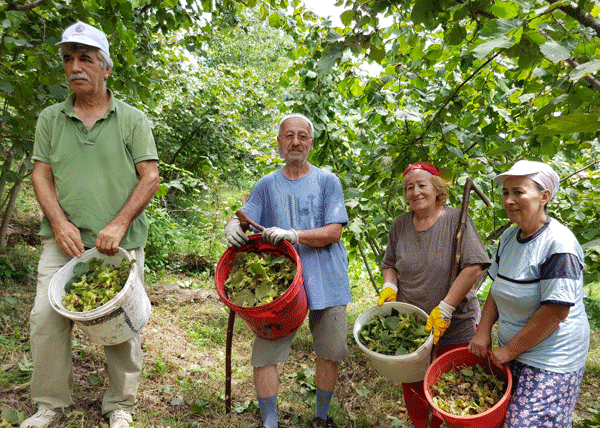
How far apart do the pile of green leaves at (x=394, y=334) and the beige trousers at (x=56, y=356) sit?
1296mm

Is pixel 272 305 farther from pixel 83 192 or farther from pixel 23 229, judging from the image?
pixel 23 229

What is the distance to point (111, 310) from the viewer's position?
6.16 ft

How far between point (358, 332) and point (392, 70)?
1.84 m

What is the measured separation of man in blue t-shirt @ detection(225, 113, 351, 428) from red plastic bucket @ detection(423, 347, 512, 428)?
63cm

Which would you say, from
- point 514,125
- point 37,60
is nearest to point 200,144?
point 37,60

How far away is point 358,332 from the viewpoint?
2180 mm

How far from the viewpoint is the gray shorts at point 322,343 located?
7.57 ft

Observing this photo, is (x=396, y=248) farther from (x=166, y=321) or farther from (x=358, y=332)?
(x=166, y=321)

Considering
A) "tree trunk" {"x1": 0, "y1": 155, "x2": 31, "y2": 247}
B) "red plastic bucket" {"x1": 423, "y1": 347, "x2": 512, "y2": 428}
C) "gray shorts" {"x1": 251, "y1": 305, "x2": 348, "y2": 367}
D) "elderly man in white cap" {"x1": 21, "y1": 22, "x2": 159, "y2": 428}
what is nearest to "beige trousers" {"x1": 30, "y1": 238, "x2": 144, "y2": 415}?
"elderly man in white cap" {"x1": 21, "y1": 22, "x2": 159, "y2": 428}

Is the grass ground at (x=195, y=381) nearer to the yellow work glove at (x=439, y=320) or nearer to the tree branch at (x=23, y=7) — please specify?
the yellow work glove at (x=439, y=320)

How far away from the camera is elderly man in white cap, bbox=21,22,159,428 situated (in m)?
2.06

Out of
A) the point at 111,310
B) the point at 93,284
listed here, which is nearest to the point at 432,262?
the point at 111,310

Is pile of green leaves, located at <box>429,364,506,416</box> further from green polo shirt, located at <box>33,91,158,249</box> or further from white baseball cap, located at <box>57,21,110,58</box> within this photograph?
white baseball cap, located at <box>57,21,110,58</box>

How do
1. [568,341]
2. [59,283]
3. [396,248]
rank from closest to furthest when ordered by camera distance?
[568,341] < [59,283] < [396,248]
